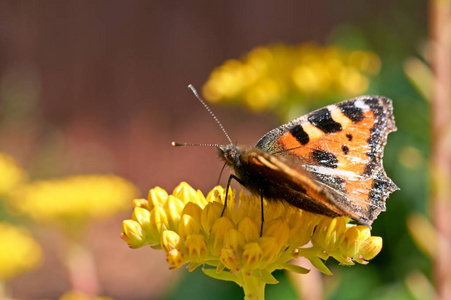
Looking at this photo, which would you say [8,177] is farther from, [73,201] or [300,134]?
[300,134]

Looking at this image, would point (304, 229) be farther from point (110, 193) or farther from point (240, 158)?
point (110, 193)

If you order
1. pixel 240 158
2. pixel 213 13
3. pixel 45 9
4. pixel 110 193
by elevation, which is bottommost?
pixel 110 193

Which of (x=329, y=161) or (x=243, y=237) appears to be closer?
(x=243, y=237)

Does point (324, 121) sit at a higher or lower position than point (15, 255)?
higher

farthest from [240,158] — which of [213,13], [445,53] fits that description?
[213,13]

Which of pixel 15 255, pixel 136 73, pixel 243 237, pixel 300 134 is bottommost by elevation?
pixel 15 255

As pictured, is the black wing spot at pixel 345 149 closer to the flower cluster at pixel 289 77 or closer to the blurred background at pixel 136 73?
the flower cluster at pixel 289 77

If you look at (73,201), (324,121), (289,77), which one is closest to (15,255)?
(73,201)
